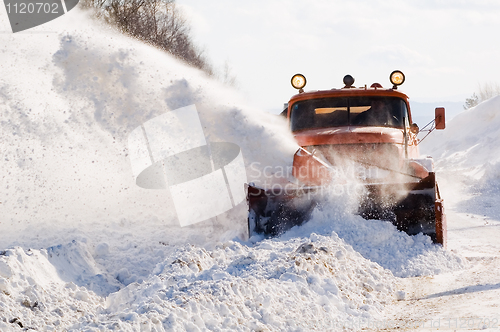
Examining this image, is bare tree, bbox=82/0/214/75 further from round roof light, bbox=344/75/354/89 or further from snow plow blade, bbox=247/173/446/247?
snow plow blade, bbox=247/173/446/247

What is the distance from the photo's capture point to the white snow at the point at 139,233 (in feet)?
12.5

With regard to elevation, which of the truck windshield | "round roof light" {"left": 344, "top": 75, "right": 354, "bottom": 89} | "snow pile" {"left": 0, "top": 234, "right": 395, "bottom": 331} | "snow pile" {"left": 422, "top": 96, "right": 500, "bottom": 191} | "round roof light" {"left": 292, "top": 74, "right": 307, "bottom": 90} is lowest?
"snow pile" {"left": 422, "top": 96, "right": 500, "bottom": 191}

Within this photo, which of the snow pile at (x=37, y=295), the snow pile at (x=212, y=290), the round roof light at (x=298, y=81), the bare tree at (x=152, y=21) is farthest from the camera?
the bare tree at (x=152, y=21)

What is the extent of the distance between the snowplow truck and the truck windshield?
13mm

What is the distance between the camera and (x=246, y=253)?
5.04m

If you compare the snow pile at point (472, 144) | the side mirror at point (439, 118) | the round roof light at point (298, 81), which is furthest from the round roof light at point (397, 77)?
the snow pile at point (472, 144)

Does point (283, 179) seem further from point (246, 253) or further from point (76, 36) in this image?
point (76, 36)

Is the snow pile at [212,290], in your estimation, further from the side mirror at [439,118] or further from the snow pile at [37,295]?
the side mirror at [439,118]

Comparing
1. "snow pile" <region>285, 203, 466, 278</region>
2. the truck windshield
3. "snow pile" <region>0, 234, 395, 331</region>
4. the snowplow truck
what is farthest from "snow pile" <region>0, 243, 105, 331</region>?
the truck windshield

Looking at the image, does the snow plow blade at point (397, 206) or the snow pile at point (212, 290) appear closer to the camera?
the snow pile at point (212, 290)

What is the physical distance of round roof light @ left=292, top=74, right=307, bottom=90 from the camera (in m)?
7.71

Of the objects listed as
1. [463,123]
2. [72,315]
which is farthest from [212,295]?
[463,123]

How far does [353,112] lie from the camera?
7.25 meters

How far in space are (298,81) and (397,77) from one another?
1319mm
